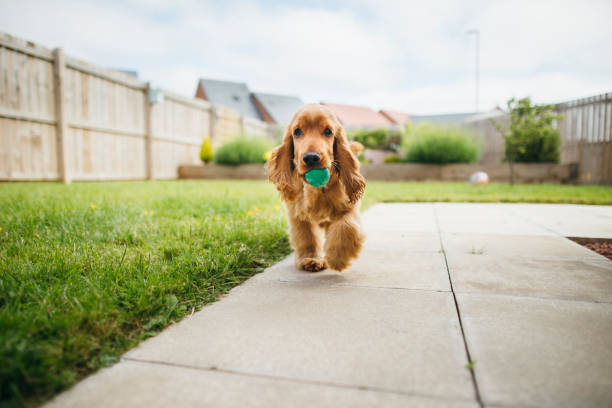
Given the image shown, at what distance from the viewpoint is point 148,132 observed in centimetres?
1055

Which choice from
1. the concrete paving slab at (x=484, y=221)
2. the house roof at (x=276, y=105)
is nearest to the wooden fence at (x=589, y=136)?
the concrete paving slab at (x=484, y=221)

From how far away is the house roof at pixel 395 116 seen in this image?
32875 mm

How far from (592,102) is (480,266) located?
10.4 metres

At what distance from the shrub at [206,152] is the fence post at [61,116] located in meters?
4.93

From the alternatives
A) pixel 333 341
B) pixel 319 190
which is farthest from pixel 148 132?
pixel 333 341

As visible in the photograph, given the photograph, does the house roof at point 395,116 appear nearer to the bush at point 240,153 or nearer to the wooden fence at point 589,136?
the wooden fence at point 589,136

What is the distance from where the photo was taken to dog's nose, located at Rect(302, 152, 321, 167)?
194 centimetres

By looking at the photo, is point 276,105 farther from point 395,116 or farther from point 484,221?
point 484,221

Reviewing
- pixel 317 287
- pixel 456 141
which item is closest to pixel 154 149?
pixel 456 141

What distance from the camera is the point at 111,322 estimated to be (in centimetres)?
131

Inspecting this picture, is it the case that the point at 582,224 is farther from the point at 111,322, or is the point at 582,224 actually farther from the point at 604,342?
the point at 111,322

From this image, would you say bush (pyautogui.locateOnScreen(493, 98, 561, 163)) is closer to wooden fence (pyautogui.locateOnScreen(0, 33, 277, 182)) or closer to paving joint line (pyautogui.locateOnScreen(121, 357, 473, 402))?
paving joint line (pyautogui.locateOnScreen(121, 357, 473, 402))

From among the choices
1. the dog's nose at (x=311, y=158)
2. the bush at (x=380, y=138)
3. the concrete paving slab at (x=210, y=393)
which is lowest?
the concrete paving slab at (x=210, y=393)

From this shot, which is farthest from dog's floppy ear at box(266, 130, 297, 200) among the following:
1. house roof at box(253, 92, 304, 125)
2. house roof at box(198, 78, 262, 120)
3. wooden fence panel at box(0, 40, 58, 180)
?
house roof at box(253, 92, 304, 125)
